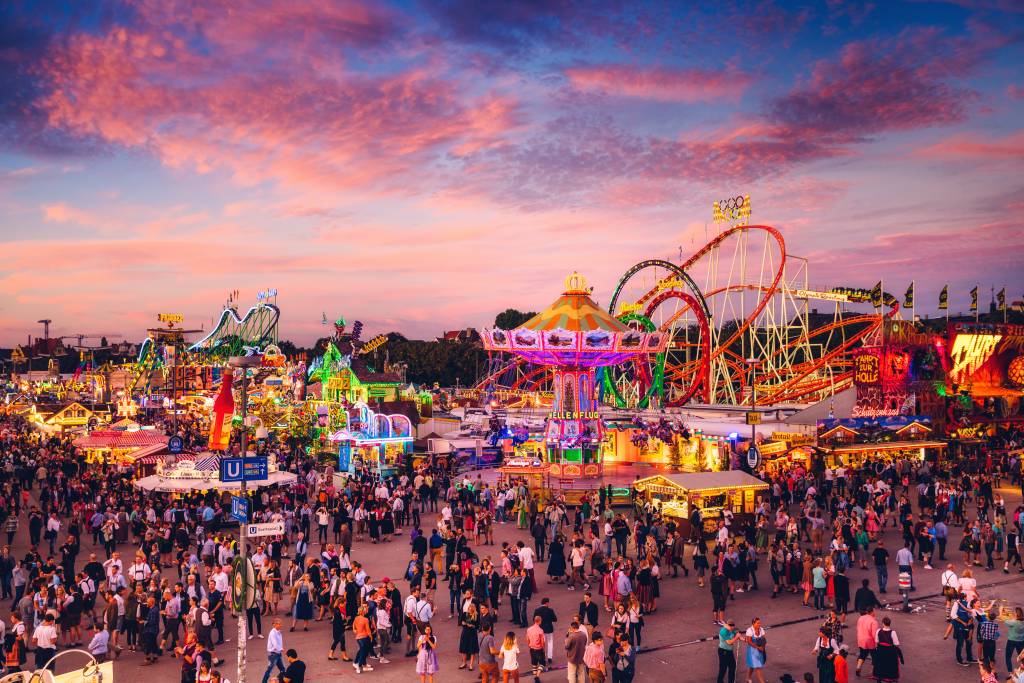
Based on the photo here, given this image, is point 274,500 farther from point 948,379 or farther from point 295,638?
point 948,379

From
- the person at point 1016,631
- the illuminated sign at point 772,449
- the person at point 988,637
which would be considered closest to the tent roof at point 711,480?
the person at point 988,637

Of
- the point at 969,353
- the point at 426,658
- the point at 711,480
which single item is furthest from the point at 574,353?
the point at 426,658

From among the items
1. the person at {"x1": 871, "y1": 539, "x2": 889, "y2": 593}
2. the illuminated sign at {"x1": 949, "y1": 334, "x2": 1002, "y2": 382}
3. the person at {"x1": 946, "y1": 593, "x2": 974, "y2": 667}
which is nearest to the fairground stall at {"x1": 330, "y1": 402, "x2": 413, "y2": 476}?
the person at {"x1": 871, "y1": 539, "x2": 889, "y2": 593}

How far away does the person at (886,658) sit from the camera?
1181 cm

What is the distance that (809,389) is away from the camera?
1902 inches

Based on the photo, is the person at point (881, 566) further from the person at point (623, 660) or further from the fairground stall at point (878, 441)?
the fairground stall at point (878, 441)

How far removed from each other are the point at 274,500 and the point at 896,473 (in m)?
21.1

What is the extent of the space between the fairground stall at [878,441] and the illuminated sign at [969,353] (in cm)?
569

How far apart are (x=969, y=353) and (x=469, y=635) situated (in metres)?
36.4

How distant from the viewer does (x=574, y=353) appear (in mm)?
33094

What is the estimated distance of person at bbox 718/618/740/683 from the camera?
12203mm

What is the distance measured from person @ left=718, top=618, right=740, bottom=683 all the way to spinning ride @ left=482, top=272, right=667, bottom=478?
18.7m

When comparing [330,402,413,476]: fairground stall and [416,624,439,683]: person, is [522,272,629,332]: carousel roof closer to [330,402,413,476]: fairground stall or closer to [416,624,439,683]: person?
[330,402,413,476]: fairground stall

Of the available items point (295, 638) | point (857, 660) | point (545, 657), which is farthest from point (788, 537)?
point (295, 638)
